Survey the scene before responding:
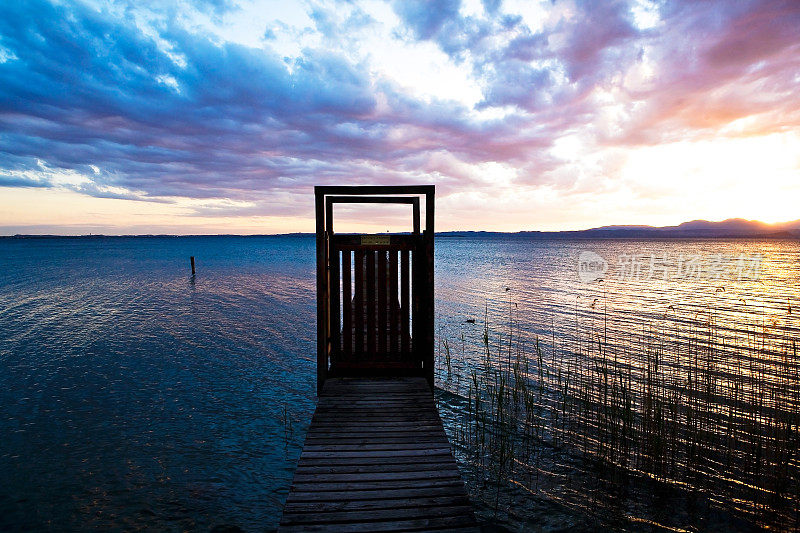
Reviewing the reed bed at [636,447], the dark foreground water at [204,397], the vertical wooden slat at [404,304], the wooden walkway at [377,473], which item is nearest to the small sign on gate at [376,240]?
the vertical wooden slat at [404,304]

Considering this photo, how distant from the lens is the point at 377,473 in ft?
15.6

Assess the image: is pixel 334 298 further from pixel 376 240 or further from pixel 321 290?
pixel 376 240

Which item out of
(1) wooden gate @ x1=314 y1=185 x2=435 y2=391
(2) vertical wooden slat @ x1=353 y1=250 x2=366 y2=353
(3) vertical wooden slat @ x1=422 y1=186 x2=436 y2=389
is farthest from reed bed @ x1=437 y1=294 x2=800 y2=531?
(2) vertical wooden slat @ x1=353 y1=250 x2=366 y2=353

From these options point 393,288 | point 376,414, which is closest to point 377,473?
point 376,414

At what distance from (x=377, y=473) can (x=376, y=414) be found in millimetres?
1585

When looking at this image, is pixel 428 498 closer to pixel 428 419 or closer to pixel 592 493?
pixel 428 419

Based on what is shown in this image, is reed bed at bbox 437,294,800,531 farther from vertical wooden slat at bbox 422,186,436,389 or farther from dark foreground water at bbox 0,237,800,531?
vertical wooden slat at bbox 422,186,436,389

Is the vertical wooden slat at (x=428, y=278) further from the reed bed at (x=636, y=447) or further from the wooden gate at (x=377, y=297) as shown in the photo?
the reed bed at (x=636, y=447)

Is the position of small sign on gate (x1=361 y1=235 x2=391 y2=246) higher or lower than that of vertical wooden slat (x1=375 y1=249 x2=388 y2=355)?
higher

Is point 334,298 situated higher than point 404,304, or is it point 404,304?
point 334,298

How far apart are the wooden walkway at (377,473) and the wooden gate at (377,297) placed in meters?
1.06

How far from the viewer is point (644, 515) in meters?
5.65

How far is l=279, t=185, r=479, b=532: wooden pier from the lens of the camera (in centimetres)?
412

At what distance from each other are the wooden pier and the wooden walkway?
0.04 feet
